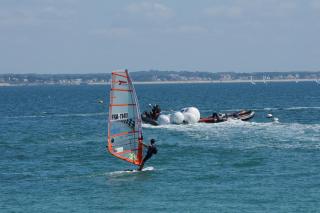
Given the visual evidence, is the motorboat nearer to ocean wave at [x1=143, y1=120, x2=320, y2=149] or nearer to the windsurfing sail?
ocean wave at [x1=143, y1=120, x2=320, y2=149]

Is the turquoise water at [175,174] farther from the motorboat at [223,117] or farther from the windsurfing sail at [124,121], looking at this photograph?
the motorboat at [223,117]

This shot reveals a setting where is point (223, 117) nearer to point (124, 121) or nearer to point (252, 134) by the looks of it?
point (252, 134)

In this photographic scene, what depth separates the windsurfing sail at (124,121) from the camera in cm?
3238

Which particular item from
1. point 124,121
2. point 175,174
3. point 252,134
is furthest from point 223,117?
point 124,121

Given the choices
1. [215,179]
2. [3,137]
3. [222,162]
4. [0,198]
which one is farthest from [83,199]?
[3,137]

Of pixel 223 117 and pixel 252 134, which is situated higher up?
pixel 223 117

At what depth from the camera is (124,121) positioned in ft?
109

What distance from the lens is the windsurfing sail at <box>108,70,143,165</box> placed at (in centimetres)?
3238

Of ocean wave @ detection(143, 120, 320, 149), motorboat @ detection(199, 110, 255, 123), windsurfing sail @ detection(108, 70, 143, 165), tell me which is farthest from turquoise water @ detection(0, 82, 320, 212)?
motorboat @ detection(199, 110, 255, 123)

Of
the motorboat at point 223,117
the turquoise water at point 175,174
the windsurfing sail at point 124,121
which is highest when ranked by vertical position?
the windsurfing sail at point 124,121

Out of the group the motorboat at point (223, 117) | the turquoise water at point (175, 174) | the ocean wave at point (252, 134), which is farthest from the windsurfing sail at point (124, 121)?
the motorboat at point (223, 117)

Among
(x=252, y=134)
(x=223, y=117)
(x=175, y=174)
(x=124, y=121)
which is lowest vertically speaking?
(x=175, y=174)

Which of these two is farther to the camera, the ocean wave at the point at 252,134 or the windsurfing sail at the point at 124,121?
the ocean wave at the point at 252,134

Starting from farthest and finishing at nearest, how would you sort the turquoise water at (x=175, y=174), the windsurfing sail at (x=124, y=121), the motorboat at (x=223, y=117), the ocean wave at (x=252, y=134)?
1. the motorboat at (x=223, y=117)
2. the ocean wave at (x=252, y=134)
3. the windsurfing sail at (x=124, y=121)
4. the turquoise water at (x=175, y=174)
